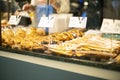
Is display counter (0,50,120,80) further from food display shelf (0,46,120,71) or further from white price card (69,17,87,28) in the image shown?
white price card (69,17,87,28)

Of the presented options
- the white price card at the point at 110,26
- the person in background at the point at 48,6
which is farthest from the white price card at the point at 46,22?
the white price card at the point at 110,26

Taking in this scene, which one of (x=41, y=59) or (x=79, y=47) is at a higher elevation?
(x=79, y=47)

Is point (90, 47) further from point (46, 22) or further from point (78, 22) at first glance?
point (46, 22)

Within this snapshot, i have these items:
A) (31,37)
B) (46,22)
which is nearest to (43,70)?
(31,37)

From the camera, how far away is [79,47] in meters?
2.65

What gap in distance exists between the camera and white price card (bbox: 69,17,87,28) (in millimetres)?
2664

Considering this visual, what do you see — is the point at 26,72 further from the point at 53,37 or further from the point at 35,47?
the point at 53,37

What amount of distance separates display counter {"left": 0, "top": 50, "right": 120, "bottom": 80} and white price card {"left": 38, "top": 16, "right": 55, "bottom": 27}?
417mm

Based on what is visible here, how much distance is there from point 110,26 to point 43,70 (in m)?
1.01

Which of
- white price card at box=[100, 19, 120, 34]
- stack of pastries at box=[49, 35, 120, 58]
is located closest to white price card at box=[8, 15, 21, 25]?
stack of pastries at box=[49, 35, 120, 58]

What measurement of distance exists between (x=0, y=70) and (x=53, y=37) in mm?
1083

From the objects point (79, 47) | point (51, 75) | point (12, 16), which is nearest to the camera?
point (79, 47)

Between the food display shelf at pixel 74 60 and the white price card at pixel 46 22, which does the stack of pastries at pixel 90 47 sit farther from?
the white price card at pixel 46 22

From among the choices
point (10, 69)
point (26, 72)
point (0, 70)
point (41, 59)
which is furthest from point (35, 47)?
point (0, 70)
